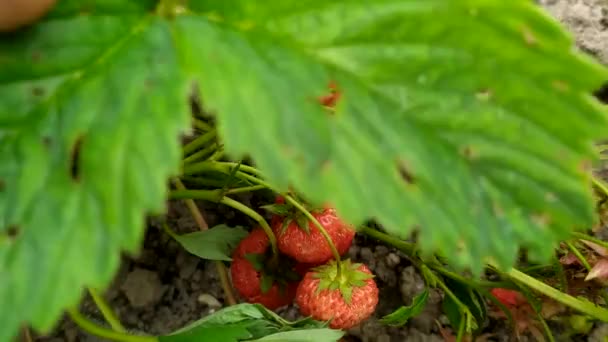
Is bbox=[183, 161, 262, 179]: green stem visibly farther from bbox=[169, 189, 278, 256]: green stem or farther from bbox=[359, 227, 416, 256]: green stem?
bbox=[359, 227, 416, 256]: green stem

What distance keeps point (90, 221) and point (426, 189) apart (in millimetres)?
235

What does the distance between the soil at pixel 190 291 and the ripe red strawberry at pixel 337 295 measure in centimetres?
15

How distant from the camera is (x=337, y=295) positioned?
34.8 inches

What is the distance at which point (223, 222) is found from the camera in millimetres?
1102

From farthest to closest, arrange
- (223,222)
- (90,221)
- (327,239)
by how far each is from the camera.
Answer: (223,222), (327,239), (90,221)

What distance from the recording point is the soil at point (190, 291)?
3.35 ft

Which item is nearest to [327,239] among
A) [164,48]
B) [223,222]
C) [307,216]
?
[307,216]

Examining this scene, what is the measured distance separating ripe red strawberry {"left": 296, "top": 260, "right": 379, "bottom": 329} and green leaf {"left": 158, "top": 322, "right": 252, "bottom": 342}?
0.13 m

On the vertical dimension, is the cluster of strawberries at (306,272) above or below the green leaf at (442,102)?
below

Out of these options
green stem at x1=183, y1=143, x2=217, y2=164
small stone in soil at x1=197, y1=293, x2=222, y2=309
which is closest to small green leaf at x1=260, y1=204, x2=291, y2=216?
green stem at x1=183, y1=143, x2=217, y2=164

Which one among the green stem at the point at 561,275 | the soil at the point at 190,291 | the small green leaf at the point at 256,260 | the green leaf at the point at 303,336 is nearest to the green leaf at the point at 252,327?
the green leaf at the point at 303,336

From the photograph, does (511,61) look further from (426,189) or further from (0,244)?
(0,244)

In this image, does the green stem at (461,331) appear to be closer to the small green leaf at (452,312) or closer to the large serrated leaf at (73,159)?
the small green leaf at (452,312)

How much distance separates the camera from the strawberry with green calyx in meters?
0.89
